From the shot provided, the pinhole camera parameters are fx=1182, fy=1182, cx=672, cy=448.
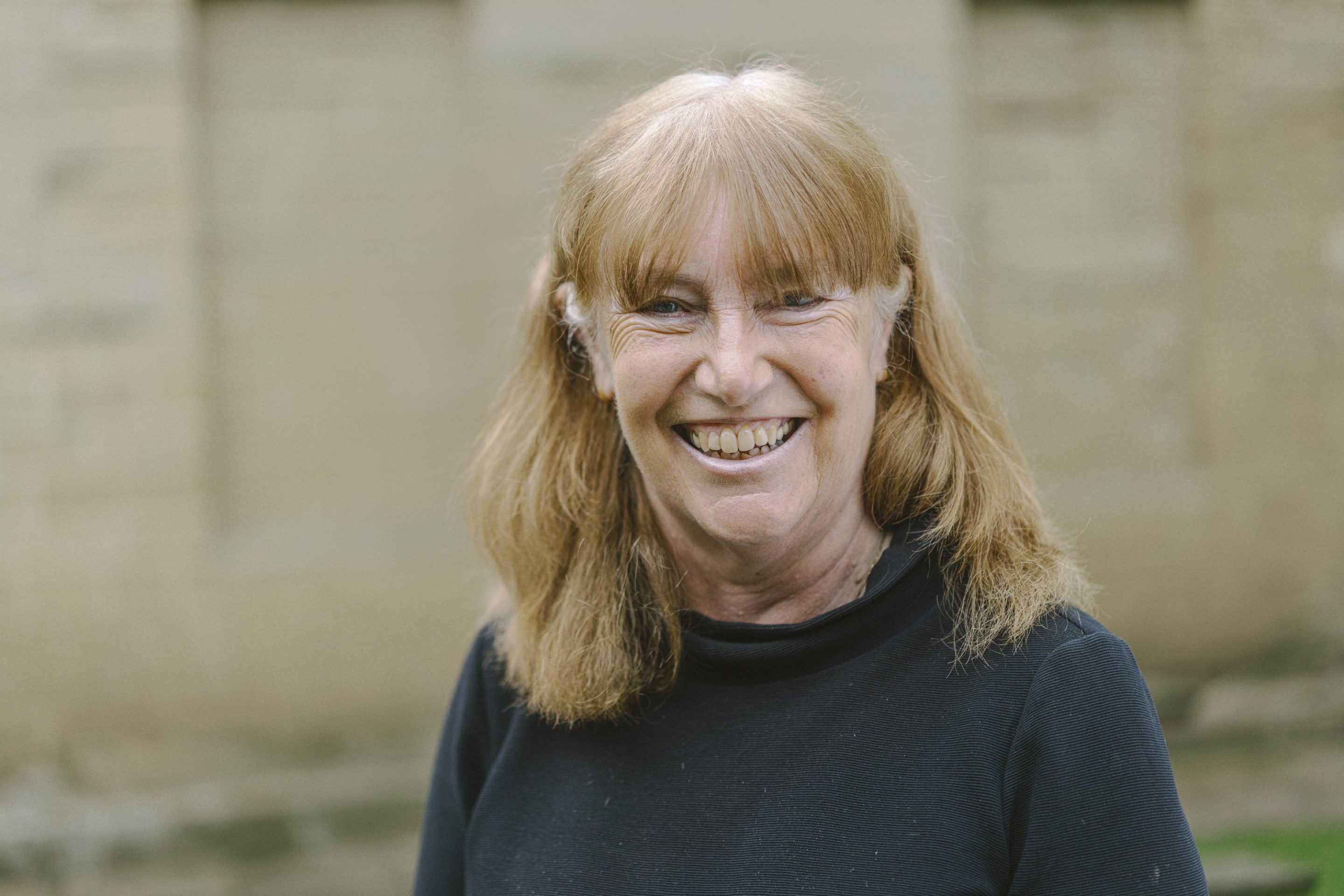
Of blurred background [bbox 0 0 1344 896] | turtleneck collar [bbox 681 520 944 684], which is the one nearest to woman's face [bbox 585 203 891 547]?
turtleneck collar [bbox 681 520 944 684]

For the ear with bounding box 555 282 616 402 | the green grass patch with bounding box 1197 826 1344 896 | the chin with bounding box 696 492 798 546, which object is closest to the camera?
the chin with bounding box 696 492 798 546

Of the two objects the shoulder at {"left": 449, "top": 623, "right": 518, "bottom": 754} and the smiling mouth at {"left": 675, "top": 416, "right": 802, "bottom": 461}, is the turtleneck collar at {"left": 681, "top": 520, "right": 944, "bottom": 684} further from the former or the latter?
the shoulder at {"left": 449, "top": 623, "right": 518, "bottom": 754}

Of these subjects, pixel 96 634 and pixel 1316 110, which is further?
pixel 1316 110

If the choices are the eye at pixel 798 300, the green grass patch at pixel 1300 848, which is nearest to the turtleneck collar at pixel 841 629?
the eye at pixel 798 300

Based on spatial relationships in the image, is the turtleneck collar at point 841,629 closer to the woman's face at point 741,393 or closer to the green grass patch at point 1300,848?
the woman's face at point 741,393

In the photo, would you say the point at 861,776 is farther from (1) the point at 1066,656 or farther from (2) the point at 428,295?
(2) the point at 428,295

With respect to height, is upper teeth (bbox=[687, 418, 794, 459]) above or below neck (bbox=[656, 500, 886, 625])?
above

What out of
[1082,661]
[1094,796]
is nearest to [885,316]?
[1082,661]

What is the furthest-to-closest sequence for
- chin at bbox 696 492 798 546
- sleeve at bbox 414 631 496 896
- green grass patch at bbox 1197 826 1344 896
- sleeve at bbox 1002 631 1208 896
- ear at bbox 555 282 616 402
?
green grass patch at bbox 1197 826 1344 896 < sleeve at bbox 414 631 496 896 < ear at bbox 555 282 616 402 < chin at bbox 696 492 798 546 < sleeve at bbox 1002 631 1208 896

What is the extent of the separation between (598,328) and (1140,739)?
0.86 meters

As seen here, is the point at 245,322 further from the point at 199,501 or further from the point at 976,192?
the point at 976,192

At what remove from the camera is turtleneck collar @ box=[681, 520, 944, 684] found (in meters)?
1.52

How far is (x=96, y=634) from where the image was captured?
16.3 feet

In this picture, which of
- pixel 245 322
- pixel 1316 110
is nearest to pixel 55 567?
pixel 245 322
